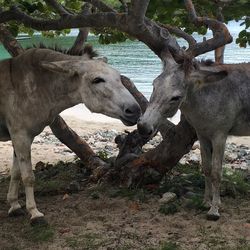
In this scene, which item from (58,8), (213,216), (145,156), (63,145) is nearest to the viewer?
(213,216)

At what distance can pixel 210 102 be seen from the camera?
5.99 metres

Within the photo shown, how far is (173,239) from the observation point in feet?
18.4

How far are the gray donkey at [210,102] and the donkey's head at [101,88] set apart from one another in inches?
14.5

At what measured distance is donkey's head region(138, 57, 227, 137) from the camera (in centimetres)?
532

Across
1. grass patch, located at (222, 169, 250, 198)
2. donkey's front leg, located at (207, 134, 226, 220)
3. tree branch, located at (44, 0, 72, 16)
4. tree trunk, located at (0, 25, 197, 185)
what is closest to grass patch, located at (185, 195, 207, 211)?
donkey's front leg, located at (207, 134, 226, 220)

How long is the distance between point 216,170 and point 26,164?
2239 millimetres

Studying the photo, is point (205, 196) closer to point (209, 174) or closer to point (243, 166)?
point (209, 174)

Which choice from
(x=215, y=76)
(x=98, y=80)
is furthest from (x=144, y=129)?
(x=215, y=76)

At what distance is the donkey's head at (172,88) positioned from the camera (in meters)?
5.32

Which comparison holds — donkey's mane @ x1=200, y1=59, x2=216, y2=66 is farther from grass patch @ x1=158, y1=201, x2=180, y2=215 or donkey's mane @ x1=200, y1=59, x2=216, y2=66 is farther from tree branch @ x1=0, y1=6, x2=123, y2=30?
grass patch @ x1=158, y1=201, x2=180, y2=215

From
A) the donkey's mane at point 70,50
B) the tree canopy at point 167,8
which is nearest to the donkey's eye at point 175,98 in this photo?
the donkey's mane at point 70,50

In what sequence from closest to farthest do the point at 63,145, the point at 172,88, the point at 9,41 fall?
the point at 172,88 < the point at 9,41 < the point at 63,145

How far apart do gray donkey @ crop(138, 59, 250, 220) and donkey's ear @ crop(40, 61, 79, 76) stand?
89 centimetres

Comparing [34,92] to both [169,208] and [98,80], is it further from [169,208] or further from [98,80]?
[169,208]
